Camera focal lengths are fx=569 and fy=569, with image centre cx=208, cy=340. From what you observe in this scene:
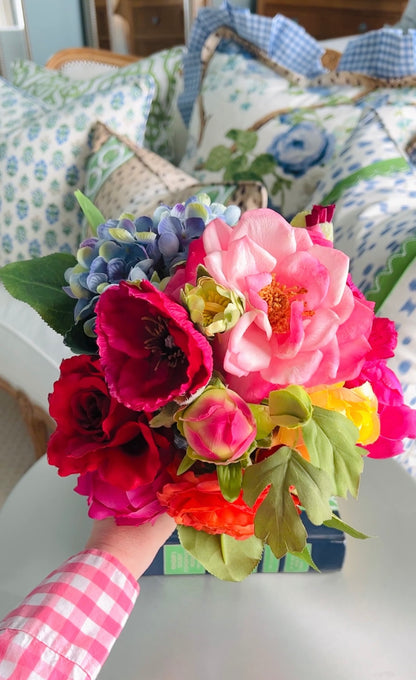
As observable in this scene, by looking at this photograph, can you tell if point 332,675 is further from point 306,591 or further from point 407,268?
point 407,268

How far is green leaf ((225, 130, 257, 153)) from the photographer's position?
0.97m

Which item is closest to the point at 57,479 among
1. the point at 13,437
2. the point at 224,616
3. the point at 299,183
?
the point at 224,616

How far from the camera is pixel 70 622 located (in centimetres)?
36

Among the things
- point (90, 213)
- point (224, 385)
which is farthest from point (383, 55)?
point (224, 385)

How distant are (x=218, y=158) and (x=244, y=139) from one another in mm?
58

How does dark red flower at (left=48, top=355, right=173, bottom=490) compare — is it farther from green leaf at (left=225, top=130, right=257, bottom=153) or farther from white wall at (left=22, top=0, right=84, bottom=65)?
white wall at (left=22, top=0, right=84, bottom=65)

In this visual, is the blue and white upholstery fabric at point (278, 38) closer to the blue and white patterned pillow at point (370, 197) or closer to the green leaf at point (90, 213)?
the blue and white patterned pillow at point (370, 197)

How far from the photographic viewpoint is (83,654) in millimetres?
363

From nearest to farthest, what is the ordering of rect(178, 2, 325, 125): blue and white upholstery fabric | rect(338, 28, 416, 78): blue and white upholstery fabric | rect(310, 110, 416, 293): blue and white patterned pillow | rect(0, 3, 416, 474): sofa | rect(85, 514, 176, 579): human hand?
rect(85, 514, 176, 579): human hand < rect(310, 110, 416, 293): blue and white patterned pillow < rect(0, 3, 416, 474): sofa < rect(338, 28, 416, 78): blue and white upholstery fabric < rect(178, 2, 325, 125): blue and white upholstery fabric

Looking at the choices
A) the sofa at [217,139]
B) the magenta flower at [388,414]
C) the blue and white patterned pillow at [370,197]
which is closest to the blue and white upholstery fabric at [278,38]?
the sofa at [217,139]

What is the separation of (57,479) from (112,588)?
260 mm

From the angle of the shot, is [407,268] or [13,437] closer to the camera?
[407,268]

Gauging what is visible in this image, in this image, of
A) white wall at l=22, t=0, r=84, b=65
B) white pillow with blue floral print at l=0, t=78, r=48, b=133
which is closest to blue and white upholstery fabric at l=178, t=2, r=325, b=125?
white pillow with blue floral print at l=0, t=78, r=48, b=133

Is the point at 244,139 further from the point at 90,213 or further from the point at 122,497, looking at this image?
the point at 122,497
